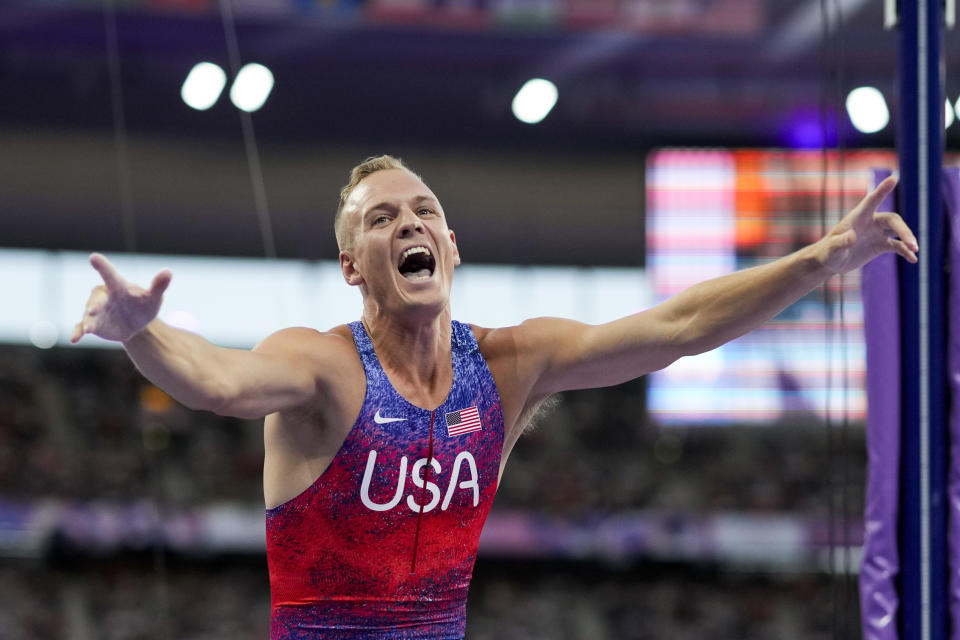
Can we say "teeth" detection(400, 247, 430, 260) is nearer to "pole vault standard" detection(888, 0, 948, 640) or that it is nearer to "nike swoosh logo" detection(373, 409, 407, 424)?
"nike swoosh logo" detection(373, 409, 407, 424)

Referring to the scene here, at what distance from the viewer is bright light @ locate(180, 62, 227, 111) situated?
983cm

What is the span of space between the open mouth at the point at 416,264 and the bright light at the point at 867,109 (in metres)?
7.77

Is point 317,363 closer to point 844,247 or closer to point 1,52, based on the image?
point 844,247

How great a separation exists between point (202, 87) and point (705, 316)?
848 cm

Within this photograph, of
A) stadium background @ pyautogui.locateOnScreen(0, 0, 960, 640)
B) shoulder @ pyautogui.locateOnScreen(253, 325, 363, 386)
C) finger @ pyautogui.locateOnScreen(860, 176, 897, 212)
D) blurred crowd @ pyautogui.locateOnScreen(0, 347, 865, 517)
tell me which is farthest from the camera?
blurred crowd @ pyautogui.locateOnScreen(0, 347, 865, 517)

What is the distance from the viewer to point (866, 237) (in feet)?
7.93

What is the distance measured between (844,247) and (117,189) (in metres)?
10.8

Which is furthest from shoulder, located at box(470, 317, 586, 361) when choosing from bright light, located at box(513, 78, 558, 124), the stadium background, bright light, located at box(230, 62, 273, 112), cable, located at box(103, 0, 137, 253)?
bright light, located at box(513, 78, 558, 124)

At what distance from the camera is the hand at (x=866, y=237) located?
2.36 m

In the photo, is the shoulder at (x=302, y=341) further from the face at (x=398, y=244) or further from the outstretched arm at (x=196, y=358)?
the face at (x=398, y=244)

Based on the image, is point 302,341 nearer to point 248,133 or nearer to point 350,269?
point 350,269

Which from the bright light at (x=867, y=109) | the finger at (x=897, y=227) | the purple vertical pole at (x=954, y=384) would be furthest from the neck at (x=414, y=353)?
the bright light at (x=867, y=109)

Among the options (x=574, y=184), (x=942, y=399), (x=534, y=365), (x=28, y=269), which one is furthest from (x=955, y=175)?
(x=28, y=269)

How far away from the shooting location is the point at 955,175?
10.8ft
